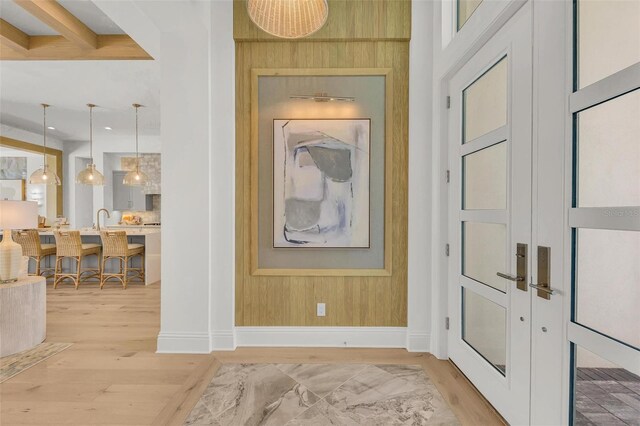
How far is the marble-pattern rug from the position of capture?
201 cm

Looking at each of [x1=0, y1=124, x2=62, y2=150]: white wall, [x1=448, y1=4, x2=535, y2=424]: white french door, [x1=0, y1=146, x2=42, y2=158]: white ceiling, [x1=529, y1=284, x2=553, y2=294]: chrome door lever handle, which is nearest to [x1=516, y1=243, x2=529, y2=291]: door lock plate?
[x1=448, y1=4, x2=535, y2=424]: white french door

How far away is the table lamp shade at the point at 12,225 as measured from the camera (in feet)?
9.36

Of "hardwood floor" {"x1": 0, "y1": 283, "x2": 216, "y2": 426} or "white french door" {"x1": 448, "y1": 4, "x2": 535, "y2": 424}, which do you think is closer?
"white french door" {"x1": 448, "y1": 4, "x2": 535, "y2": 424}

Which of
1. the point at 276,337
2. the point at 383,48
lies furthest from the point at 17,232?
the point at 383,48

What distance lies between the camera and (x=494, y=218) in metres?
2.05

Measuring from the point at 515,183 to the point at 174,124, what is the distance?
2670mm

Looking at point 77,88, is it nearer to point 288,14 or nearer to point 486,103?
point 288,14

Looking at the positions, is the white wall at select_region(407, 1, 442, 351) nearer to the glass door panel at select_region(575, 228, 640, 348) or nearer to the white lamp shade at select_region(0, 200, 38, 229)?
the glass door panel at select_region(575, 228, 640, 348)

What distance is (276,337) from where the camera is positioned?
3006 millimetres

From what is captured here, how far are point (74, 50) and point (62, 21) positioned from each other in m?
0.71

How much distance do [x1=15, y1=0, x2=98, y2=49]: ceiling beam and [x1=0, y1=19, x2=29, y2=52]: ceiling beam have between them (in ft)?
2.09

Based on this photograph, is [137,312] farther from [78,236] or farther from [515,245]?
[515,245]

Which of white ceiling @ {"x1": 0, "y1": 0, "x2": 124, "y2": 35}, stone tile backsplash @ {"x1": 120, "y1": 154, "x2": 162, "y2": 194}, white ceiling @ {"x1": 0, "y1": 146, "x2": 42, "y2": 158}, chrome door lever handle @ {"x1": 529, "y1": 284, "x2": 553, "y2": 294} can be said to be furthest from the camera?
stone tile backsplash @ {"x1": 120, "y1": 154, "x2": 162, "y2": 194}

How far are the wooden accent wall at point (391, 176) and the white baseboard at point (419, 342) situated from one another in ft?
0.66
